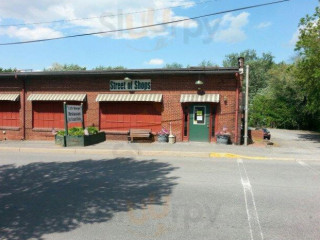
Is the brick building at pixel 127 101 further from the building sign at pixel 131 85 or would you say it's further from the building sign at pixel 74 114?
the building sign at pixel 74 114

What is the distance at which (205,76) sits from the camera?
14.9 meters

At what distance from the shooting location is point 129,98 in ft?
51.2

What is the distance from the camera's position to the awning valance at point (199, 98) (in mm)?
14539

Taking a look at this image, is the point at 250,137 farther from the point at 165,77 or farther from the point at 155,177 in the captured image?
the point at 155,177

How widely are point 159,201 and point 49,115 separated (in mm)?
13251

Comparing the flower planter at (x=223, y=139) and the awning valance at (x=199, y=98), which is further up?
the awning valance at (x=199, y=98)

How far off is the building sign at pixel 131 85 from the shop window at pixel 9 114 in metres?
6.44

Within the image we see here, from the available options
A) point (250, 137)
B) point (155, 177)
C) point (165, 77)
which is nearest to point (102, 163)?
point (155, 177)

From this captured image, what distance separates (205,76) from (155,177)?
26.9 feet

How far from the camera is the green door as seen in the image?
49.5ft

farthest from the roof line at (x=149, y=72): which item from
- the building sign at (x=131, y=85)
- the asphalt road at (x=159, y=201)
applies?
the asphalt road at (x=159, y=201)

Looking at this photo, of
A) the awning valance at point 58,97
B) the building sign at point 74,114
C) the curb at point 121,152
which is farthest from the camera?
the awning valance at point 58,97

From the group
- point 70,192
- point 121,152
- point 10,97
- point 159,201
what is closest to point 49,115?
point 10,97

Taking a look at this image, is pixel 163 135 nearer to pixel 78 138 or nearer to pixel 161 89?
pixel 161 89
